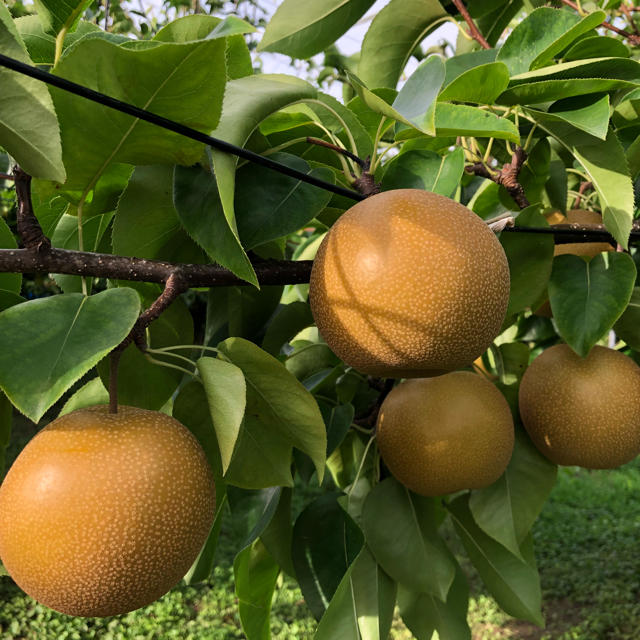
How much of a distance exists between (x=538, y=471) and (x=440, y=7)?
34.0 inches

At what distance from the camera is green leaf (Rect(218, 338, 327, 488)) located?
30.2 inches

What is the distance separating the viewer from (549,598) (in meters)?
3.36

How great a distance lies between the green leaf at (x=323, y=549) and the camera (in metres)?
1.06

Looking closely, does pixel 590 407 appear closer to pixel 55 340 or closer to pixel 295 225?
pixel 295 225

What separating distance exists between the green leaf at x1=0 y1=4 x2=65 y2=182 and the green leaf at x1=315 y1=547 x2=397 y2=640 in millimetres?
704

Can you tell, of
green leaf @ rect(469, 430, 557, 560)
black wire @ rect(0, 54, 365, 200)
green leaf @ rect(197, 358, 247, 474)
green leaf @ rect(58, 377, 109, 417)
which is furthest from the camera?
green leaf @ rect(469, 430, 557, 560)

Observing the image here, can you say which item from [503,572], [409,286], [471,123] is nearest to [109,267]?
[409,286]

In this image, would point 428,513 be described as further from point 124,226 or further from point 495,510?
point 124,226

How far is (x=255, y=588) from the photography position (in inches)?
45.3

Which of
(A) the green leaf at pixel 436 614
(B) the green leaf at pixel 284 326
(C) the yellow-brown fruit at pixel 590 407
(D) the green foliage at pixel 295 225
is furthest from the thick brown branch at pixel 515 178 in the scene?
(A) the green leaf at pixel 436 614

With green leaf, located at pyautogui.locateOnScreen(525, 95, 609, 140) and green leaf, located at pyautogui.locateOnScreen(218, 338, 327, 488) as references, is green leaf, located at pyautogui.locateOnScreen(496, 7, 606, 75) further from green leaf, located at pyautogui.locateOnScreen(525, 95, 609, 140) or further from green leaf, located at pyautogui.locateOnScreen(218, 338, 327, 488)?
green leaf, located at pyautogui.locateOnScreen(218, 338, 327, 488)

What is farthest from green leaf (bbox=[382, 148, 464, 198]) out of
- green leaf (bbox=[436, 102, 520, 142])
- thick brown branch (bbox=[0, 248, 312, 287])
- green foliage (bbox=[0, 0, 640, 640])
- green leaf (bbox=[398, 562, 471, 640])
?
green leaf (bbox=[398, 562, 471, 640])

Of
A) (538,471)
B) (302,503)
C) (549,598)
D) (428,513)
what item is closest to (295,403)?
(428,513)

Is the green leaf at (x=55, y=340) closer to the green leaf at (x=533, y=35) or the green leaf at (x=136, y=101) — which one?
the green leaf at (x=136, y=101)
